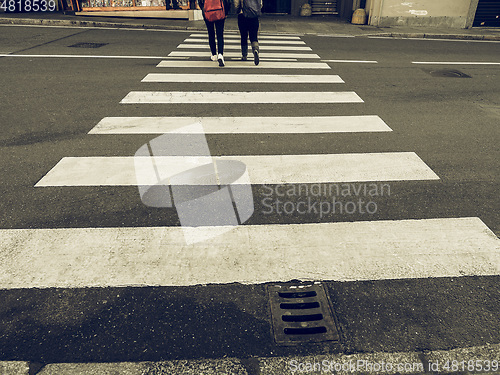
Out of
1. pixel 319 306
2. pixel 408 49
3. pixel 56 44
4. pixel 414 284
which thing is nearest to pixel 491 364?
pixel 414 284

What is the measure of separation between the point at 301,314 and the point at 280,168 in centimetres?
220

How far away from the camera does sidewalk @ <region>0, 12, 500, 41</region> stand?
49.7 ft

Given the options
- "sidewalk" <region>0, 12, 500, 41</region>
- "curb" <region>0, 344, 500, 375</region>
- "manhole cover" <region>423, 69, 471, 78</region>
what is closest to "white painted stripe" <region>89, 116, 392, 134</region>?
"curb" <region>0, 344, 500, 375</region>

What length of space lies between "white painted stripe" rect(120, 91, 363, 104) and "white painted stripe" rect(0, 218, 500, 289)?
3.83 meters

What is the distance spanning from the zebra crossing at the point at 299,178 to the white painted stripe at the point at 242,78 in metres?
0.17

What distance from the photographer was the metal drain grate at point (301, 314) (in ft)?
8.45

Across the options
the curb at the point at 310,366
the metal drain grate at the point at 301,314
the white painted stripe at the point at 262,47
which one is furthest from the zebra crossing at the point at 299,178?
the white painted stripe at the point at 262,47

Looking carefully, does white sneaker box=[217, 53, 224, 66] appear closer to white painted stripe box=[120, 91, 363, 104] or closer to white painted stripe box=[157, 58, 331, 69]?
white painted stripe box=[157, 58, 331, 69]

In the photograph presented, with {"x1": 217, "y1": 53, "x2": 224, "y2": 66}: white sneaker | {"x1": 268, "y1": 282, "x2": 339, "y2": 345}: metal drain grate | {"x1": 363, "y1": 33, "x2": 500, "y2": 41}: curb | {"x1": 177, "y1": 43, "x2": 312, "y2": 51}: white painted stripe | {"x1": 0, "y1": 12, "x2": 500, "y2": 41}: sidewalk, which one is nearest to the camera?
{"x1": 268, "y1": 282, "x2": 339, "y2": 345}: metal drain grate

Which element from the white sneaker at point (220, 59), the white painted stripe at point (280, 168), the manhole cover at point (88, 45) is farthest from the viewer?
the manhole cover at point (88, 45)

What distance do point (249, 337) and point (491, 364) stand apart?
4.85ft

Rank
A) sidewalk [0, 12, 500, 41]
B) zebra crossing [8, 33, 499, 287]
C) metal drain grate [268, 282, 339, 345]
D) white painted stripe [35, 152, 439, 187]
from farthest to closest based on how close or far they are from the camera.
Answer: sidewalk [0, 12, 500, 41], white painted stripe [35, 152, 439, 187], zebra crossing [8, 33, 499, 287], metal drain grate [268, 282, 339, 345]

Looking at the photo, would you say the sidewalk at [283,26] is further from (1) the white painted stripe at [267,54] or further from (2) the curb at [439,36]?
(1) the white painted stripe at [267,54]

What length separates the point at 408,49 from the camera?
12.3 meters
